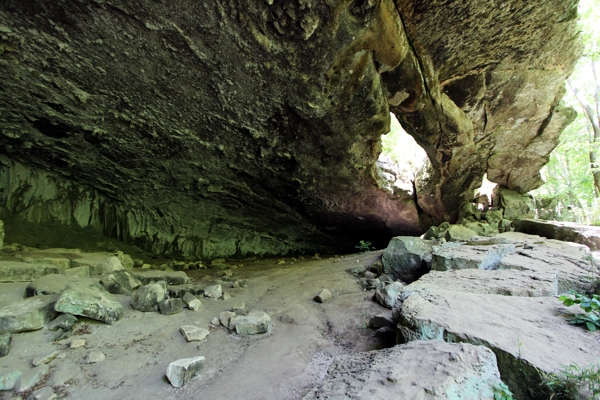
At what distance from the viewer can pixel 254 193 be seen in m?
6.37

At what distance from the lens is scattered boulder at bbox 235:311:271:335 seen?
2.55 meters

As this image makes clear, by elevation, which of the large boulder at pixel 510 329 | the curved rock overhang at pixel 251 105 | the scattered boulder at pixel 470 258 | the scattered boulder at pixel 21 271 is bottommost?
the large boulder at pixel 510 329

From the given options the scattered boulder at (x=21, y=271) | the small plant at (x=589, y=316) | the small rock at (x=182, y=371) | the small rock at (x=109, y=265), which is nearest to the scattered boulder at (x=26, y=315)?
the scattered boulder at (x=21, y=271)

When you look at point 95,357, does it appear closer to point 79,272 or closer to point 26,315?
point 26,315

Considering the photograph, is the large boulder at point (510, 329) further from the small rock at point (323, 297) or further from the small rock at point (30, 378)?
the small rock at point (30, 378)

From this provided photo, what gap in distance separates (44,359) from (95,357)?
0.29 m

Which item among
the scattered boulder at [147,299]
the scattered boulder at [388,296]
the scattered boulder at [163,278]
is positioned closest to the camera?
the scattered boulder at [147,299]

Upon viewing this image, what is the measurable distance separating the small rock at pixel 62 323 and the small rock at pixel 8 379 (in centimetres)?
50

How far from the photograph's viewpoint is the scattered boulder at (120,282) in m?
3.18

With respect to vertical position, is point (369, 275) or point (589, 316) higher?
point (589, 316)

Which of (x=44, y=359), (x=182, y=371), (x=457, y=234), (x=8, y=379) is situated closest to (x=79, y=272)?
(x=44, y=359)

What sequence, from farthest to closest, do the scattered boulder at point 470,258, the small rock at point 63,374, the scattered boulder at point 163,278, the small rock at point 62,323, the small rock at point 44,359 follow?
the scattered boulder at point 163,278 < the scattered boulder at point 470,258 < the small rock at point 62,323 < the small rock at point 44,359 < the small rock at point 63,374

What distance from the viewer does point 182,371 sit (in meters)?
1.83

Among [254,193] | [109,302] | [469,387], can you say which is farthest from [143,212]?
[469,387]
